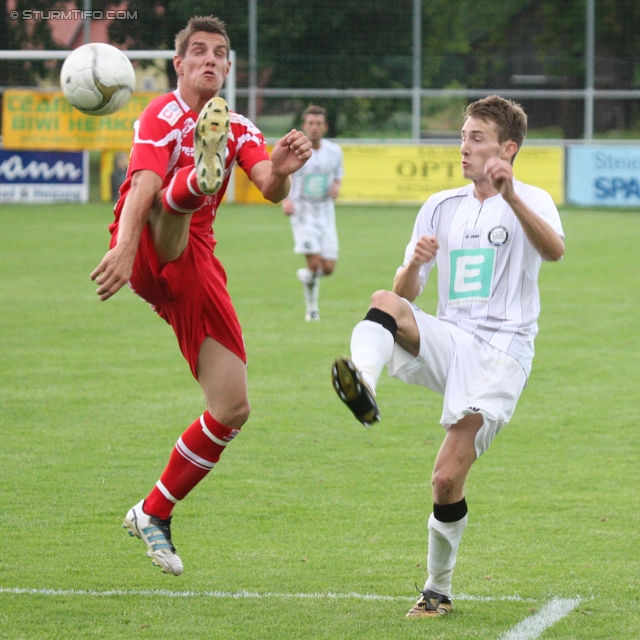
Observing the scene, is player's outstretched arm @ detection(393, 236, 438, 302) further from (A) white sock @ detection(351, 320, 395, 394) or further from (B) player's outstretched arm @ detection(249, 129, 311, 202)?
(B) player's outstretched arm @ detection(249, 129, 311, 202)

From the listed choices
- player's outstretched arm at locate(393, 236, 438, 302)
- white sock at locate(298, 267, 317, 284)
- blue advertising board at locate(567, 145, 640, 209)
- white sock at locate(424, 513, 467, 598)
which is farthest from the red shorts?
blue advertising board at locate(567, 145, 640, 209)

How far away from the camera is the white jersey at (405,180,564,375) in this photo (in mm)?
4496

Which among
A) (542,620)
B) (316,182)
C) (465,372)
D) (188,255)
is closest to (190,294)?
(188,255)

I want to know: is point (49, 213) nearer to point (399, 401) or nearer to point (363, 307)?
point (363, 307)

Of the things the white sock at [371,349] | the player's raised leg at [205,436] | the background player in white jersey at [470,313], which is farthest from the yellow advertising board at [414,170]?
the white sock at [371,349]

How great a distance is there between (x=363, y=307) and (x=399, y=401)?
14.3 feet

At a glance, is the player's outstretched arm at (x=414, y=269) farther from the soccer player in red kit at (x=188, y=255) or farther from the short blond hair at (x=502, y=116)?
the soccer player in red kit at (x=188, y=255)

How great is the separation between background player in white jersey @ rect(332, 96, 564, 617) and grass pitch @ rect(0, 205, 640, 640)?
21.7 inches

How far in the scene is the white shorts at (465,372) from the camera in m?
4.36

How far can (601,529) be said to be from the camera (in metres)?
5.54

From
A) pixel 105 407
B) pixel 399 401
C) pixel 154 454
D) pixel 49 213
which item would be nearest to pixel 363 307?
pixel 399 401

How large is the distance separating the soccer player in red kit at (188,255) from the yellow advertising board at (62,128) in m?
22.5

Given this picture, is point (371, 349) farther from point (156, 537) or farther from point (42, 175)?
point (42, 175)

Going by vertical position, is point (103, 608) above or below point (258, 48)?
below
